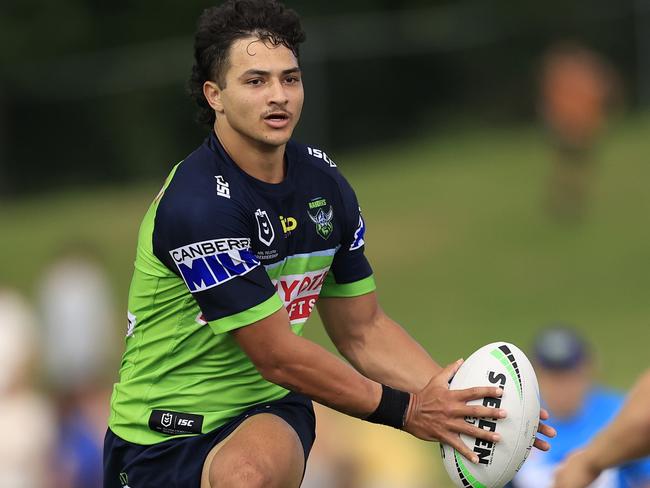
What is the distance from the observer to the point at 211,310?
5590 millimetres

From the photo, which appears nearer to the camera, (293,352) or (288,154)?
(293,352)

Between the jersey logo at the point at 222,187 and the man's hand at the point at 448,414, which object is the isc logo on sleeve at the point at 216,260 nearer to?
the jersey logo at the point at 222,187

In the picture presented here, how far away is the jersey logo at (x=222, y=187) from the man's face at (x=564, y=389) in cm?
318

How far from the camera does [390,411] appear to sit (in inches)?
223

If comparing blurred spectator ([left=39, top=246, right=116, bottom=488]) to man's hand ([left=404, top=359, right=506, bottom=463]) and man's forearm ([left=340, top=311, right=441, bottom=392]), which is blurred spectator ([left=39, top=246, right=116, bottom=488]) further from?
man's hand ([left=404, top=359, right=506, bottom=463])

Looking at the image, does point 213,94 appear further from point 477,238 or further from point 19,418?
point 477,238

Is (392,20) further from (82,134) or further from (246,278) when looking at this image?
(246,278)

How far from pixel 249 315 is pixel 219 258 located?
0.79 feet

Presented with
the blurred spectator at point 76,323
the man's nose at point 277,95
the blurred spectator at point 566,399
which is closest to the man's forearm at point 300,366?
the man's nose at point 277,95

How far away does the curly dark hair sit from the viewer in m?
5.71

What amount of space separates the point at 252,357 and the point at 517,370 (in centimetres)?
102

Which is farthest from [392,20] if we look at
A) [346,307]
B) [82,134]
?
[346,307]

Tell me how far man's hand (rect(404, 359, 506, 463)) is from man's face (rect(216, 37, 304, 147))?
3.70ft

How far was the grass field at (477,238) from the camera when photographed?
18797 mm
